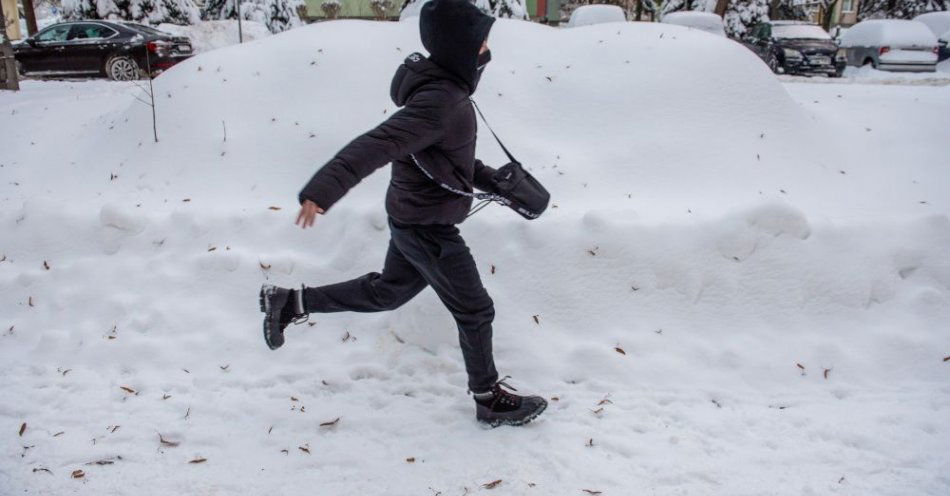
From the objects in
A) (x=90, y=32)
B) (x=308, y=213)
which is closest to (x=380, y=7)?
(x=90, y=32)

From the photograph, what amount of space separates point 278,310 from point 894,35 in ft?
62.1

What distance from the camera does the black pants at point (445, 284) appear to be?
8.64ft

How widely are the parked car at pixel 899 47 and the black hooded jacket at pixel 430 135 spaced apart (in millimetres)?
18082

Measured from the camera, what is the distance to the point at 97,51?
13586 millimetres

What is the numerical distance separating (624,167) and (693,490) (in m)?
2.62

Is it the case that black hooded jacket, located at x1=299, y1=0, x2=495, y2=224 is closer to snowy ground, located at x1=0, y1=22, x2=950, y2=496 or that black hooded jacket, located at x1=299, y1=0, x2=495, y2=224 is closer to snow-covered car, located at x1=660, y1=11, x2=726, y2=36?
snowy ground, located at x1=0, y1=22, x2=950, y2=496

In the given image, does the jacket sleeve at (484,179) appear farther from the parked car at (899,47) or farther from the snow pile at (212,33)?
the snow pile at (212,33)

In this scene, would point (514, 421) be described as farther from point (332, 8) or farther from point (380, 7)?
point (332, 8)

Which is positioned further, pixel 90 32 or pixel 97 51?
pixel 90 32

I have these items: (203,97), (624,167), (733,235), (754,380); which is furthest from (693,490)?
(203,97)

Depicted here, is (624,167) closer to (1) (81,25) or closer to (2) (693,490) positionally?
(2) (693,490)

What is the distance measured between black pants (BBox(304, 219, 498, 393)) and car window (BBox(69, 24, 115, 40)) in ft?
45.9

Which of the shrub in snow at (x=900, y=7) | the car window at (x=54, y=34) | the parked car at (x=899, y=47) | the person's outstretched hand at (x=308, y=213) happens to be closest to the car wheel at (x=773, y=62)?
the parked car at (x=899, y=47)

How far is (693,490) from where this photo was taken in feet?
7.80
